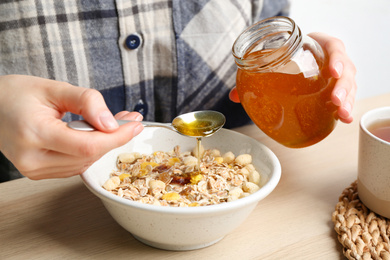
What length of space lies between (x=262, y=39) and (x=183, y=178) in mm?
280

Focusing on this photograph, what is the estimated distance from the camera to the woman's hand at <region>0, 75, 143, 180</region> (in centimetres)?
53

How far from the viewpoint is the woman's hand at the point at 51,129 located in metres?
0.53

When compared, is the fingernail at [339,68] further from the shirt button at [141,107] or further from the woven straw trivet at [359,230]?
the shirt button at [141,107]

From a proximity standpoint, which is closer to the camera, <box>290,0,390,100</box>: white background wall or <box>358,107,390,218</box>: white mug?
<box>358,107,390,218</box>: white mug

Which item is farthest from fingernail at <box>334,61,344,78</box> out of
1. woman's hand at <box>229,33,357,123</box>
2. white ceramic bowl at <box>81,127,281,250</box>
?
white ceramic bowl at <box>81,127,281,250</box>

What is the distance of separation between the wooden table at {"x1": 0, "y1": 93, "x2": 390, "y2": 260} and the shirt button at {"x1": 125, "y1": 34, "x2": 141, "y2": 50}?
308 millimetres

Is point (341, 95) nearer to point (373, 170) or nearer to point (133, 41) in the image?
point (373, 170)

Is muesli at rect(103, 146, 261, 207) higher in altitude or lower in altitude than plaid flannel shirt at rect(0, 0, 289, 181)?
lower

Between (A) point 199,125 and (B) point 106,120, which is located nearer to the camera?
(B) point 106,120

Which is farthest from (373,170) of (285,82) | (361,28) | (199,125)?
(361,28)

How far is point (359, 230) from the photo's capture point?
64cm

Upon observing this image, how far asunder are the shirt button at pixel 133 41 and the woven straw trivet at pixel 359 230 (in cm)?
52

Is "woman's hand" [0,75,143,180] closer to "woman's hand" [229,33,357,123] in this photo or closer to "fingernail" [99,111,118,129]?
"fingernail" [99,111,118,129]

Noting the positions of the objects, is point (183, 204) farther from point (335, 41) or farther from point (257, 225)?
point (335, 41)
